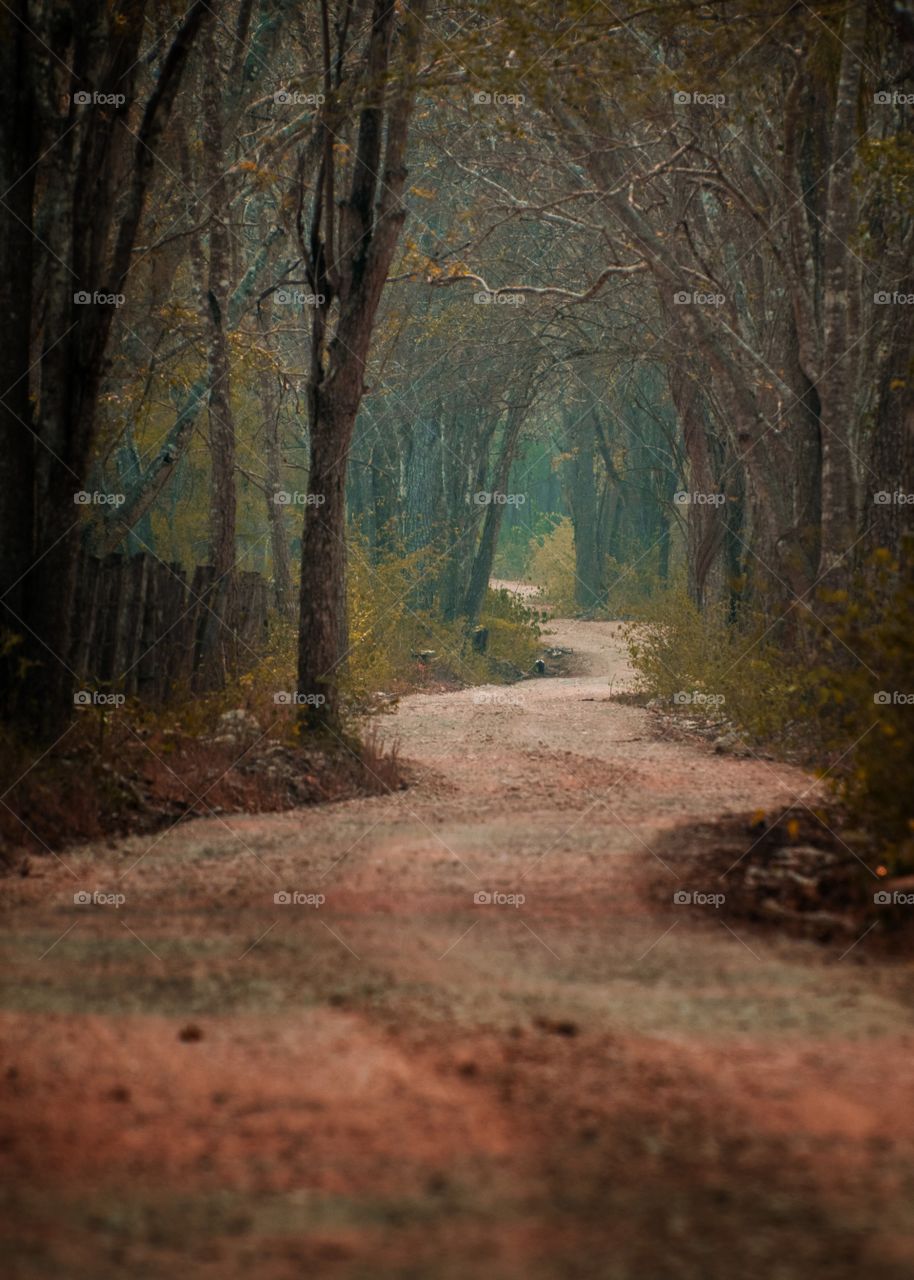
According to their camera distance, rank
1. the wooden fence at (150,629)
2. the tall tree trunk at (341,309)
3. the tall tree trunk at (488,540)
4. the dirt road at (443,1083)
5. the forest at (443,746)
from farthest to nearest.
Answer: the tall tree trunk at (488,540), the tall tree trunk at (341,309), the wooden fence at (150,629), the forest at (443,746), the dirt road at (443,1083)

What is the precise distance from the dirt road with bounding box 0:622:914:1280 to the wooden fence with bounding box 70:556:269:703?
14.8 ft

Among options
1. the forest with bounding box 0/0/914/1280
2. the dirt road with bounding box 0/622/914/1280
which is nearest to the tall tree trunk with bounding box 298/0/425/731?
the forest with bounding box 0/0/914/1280

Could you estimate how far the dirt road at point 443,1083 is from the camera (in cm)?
289

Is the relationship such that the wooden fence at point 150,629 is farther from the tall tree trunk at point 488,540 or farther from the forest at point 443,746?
the tall tree trunk at point 488,540

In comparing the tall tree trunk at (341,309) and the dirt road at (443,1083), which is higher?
the tall tree trunk at (341,309)

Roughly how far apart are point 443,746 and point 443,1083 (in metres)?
10.2

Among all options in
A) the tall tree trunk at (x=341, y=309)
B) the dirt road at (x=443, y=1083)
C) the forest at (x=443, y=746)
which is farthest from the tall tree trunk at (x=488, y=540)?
the dirt road at (x=443, y=1083)

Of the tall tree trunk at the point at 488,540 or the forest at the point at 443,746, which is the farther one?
the tall tree trunk at the point at 488,540

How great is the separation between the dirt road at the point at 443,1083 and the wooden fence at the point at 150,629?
4.52m

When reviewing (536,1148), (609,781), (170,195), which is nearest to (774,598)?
(609,781)

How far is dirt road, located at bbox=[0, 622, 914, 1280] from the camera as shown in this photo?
2.89 metres

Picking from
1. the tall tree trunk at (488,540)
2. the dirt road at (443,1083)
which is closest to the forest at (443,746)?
the dirt road at (443,1083)

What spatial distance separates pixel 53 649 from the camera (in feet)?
31.0

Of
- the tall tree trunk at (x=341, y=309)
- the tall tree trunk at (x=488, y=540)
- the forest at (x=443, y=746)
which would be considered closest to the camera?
the forest at (x=443, y=746)
